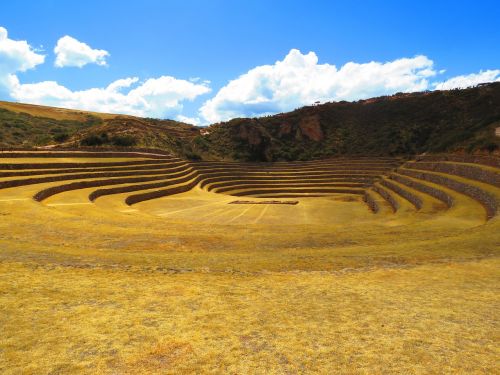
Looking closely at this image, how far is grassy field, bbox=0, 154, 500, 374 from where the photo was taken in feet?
14.1

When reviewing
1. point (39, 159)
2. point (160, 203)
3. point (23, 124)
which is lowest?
point (160, 203)

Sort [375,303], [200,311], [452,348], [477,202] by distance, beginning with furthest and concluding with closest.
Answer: [477,202] → [375,303] → [200,311] → [452,348]

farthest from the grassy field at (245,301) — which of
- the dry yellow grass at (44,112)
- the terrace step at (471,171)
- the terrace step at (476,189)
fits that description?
the dry yellow grass at (44,112)

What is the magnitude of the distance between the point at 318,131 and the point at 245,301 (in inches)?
2392

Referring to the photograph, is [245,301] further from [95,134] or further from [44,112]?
[44,112]

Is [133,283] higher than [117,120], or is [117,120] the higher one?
[117,120]

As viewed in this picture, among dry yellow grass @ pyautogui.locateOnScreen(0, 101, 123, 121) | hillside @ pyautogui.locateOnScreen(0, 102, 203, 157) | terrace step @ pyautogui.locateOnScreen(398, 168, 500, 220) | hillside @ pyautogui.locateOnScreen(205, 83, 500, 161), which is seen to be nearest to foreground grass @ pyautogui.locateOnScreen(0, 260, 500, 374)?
terrace step @ pyautogui.locateOnScreen(398, 168, 500, 220)

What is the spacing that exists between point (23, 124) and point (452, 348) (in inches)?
2929

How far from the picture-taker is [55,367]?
402cm

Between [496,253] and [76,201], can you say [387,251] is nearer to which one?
[496,253]

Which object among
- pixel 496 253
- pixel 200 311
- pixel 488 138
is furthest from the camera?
pixel 488 138

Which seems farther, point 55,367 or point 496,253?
point 496,253

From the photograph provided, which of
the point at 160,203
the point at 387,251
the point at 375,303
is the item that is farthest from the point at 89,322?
the point at 160,203

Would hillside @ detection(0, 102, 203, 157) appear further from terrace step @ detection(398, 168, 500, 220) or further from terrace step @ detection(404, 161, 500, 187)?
terrace step @ detection(398, 168, 500, 220)
